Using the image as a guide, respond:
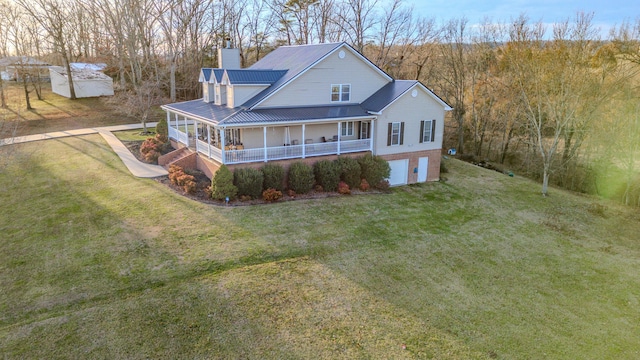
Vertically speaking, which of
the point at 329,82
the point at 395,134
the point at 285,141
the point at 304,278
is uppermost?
the point at 329,82

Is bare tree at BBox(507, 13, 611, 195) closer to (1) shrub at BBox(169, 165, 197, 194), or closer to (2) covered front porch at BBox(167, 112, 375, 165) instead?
(2) covered front porch at BBox(167, 112, 375, 165)

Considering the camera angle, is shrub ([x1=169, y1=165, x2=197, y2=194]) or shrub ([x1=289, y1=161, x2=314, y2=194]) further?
shrub ([x1=289, y1=161, x2=314, y2=194])

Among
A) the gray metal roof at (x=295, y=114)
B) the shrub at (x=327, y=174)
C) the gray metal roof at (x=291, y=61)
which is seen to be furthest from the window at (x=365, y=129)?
the gray metal roof at (x=291, y=61)

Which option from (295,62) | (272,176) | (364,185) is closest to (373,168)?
(364,185)

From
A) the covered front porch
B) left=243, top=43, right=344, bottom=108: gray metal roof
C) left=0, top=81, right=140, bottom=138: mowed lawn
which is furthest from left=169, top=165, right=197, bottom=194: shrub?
left=0, top=81, right=140, bottom=138: mowed lawn

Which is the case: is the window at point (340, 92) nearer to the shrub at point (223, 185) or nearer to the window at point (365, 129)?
the window at point (365, 129)

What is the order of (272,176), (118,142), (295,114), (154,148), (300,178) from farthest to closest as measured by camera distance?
(118,142)
(154,148)
(295,114)
(300,178)
(272,176)

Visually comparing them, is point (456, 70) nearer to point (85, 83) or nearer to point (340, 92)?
point (340, 92)

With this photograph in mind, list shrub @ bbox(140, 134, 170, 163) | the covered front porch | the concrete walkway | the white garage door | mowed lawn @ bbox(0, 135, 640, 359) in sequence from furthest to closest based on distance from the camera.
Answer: shrub @ bbox(140, 134, 170, 163) < the white garage door < the concrete walkway < the covered front porch < mowed lawn @ bbox(0, 135, 640, 359)

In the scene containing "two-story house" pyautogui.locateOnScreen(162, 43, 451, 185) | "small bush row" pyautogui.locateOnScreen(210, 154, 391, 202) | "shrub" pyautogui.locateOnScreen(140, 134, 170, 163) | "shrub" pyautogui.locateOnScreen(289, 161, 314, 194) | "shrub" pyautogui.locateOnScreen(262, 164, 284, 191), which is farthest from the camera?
"shrub" pyautogui.locateOnScreen(140, 134, 170, 163)
